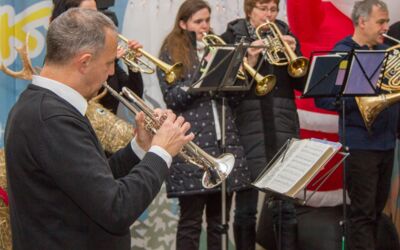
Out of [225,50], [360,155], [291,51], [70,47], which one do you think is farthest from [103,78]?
[360,155]

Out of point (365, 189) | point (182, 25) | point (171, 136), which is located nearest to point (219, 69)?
point (182, 25)

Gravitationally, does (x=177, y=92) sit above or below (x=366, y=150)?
above

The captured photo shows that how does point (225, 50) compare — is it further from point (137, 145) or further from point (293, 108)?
point (137, 145)

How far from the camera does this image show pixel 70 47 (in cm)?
224

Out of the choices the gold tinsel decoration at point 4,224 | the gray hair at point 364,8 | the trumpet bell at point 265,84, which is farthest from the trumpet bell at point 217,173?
the gray hair at point 364,8

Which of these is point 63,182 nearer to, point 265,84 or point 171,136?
point 171,136

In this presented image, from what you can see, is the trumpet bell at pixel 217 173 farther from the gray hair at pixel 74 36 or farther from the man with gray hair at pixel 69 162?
the gray hair at pixel 74 36

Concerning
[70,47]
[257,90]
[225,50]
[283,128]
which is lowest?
[283,128]

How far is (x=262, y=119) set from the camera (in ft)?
15.3

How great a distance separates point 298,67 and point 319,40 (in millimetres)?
1229

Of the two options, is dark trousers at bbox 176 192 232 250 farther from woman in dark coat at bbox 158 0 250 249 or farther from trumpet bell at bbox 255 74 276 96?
trumpet bell at bbox 255 74 276 96

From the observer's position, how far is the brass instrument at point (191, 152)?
2609 mm

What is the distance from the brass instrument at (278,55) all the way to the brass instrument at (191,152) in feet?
4.51

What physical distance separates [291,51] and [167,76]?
35.4 inches
